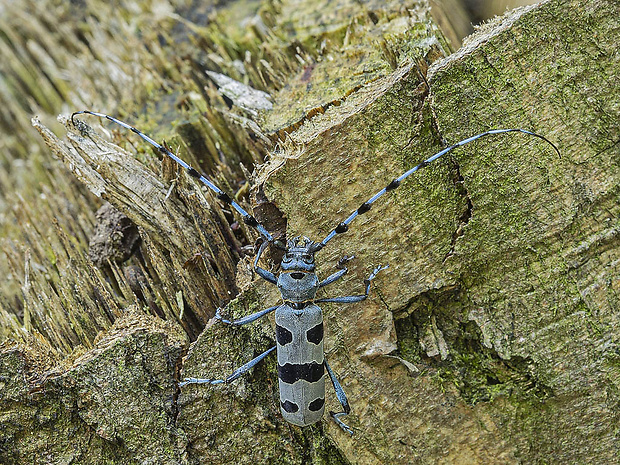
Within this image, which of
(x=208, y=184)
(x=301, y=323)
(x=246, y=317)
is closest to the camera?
(x=246, y=317)

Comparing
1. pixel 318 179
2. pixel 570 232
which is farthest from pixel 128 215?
pixel 570 232

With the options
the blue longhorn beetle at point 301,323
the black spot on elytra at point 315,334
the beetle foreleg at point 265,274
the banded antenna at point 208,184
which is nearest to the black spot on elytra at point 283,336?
the blue longhorn beetle at point 301,323

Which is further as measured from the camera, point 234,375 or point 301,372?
point 301,372

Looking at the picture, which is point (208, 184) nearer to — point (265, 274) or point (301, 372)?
point (265, 274)

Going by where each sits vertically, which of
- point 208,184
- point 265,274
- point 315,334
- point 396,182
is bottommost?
point 315,334

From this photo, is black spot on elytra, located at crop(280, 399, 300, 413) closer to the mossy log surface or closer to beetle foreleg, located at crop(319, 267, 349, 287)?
the mossy log surface

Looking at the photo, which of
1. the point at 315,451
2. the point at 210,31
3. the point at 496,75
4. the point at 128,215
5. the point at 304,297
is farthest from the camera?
the point at 210,31

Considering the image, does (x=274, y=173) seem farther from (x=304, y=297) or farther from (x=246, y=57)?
(x=246, y=57)

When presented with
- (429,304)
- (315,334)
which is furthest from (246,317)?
(429,304)

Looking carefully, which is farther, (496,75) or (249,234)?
(249,234)
